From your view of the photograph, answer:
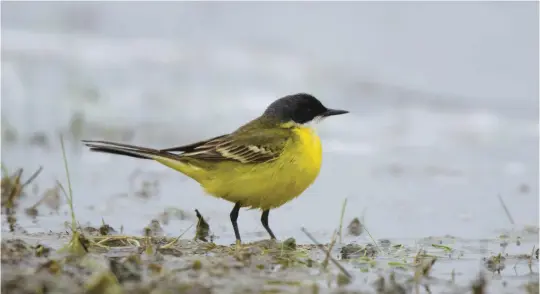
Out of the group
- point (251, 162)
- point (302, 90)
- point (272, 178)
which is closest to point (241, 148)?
point (251, 162)

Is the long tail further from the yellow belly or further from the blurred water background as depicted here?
the blurred water background

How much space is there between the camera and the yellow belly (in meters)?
7.89

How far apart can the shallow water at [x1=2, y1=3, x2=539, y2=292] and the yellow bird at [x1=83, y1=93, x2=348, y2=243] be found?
58cm

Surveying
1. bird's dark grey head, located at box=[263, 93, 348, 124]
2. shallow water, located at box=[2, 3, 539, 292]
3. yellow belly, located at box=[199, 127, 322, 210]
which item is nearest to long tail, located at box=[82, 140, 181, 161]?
yellow belly, located at box=[199, 127, 322, 210]

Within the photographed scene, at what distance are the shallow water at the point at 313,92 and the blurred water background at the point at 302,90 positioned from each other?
35mm

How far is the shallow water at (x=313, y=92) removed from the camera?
389 inches

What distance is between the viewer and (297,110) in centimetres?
858

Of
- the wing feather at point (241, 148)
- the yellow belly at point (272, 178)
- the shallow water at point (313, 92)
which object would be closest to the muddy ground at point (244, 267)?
the shallow water at point (313, 92)

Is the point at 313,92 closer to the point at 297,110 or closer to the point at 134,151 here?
the point at 297,110

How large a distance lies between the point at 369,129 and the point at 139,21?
6955 mm

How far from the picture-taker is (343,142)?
43.8 feet

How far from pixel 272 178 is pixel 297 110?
890 mm

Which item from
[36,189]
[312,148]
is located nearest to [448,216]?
[312,148]

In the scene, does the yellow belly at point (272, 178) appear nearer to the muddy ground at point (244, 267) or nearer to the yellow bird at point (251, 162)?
the yellow bird at point (251, 162)
